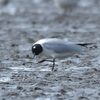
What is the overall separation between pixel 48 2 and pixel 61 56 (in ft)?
55.4

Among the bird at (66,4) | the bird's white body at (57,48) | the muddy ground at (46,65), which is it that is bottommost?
the muddy ground at (46,65)

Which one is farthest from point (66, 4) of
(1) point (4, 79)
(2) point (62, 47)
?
(1) point (4, 79)

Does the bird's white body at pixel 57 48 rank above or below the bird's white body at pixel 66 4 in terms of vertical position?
below

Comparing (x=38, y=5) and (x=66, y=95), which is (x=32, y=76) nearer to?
(x=66, y=95)

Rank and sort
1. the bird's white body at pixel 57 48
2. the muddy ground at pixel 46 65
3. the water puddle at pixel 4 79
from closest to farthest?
1. the muddy ground at pixel 46 65
2. the water puddle at pixel 4 79
3. the bird's white body at pixel 57 48

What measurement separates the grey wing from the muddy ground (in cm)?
35

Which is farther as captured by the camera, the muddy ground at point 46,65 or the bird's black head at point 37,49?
the bird's black head at point 37,49

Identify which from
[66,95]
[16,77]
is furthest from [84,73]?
[66,95]

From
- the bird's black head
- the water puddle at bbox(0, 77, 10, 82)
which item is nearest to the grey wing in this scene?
the bird's black head

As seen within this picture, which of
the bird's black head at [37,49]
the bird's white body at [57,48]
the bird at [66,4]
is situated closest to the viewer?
the bird's black head at [37,49]

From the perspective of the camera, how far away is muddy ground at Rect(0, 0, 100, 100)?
19.0ft

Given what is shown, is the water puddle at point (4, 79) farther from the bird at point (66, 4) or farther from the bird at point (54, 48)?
the bird at point (66, 4)

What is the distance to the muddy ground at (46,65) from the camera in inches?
227

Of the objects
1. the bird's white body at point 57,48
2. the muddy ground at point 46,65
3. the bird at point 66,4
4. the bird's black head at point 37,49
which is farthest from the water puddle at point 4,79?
the bird at point 66,4
